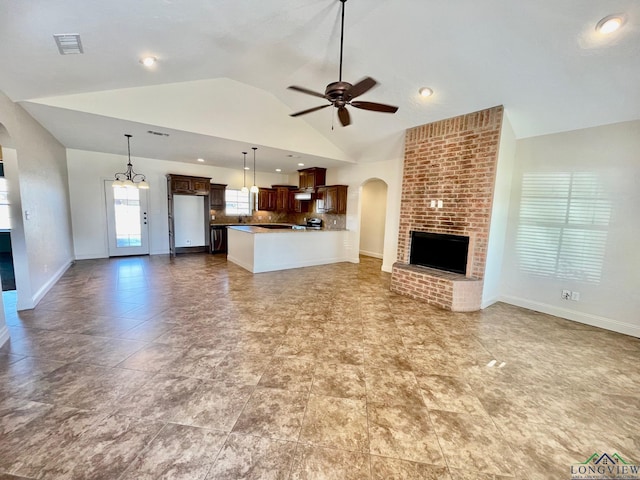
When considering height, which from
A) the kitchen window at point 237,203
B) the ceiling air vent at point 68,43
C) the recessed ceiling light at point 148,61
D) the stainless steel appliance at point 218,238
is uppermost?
the recessed ceiling light at point 148,61

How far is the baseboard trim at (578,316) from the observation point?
10.9ft

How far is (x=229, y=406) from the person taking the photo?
1886 mm

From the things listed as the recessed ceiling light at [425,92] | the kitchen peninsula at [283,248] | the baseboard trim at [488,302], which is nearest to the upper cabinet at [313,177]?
the kitchen peninsula at [283,248]

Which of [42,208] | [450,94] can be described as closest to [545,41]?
[450,94]

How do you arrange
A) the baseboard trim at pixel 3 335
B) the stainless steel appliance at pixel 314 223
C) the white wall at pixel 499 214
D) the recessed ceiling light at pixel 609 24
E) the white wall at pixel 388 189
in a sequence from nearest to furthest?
the recessed ceiling light at pixel 609 24 → the baseboard trim at pixel 3 335 → the white wall at pixel 499 214 → the white wall at pixel 388 189 → the stainless steel appliance at pixel 314 223

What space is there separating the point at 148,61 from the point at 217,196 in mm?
5152

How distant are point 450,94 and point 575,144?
1853 millimetres

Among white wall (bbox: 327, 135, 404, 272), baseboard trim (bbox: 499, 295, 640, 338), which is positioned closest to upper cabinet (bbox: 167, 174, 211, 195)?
white wall (bbox: 327, 135, 404, 272)

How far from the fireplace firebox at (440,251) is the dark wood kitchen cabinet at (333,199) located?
9.31 feet

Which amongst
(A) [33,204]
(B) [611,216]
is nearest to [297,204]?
(A) [33,204]

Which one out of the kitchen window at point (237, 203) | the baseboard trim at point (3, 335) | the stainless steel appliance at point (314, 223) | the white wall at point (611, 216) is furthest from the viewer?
the kitchen window at point (237, 203)

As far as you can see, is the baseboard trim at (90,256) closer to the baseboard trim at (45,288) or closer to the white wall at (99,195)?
the white wall at (99,195)

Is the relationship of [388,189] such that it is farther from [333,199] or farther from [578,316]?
[578,316]

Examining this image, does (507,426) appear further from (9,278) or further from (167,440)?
(9,278)
